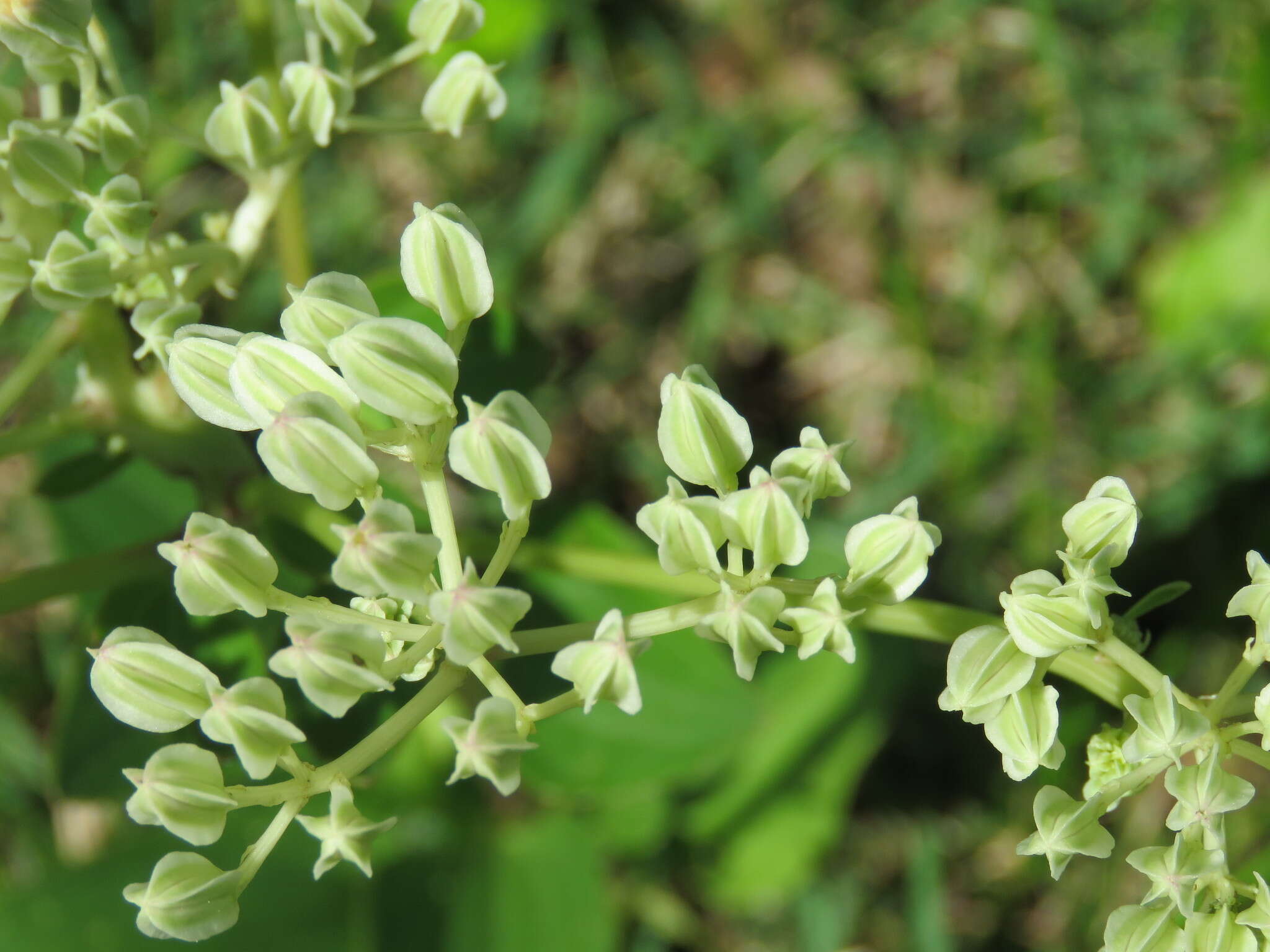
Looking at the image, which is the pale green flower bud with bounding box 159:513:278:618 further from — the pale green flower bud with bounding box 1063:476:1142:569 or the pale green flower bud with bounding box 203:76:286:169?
the pale green flower bud with bounding box 1063:476:1142:569

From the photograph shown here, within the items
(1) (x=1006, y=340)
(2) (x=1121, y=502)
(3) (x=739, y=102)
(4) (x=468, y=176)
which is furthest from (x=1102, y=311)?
(2) (x=1121, y=502)

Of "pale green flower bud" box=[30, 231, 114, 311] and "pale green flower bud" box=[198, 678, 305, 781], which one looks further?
"pale green flower bud" box=[30, 231, 114, 311]

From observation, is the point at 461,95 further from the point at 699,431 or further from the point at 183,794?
the point at 183,794

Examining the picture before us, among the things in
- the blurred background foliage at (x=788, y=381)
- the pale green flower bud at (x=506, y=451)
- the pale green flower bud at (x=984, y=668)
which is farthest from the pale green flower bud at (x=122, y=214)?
the pale green flower bud at (x=984, y=668)

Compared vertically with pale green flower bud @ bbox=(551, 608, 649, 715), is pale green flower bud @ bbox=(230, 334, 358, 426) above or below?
above

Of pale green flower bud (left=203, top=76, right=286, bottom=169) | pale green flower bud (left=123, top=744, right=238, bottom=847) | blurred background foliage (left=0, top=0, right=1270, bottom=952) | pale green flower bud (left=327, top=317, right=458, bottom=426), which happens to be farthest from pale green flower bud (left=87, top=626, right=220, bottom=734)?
blurred background foliage (left=0, top=0, right=1270, bottom=952)

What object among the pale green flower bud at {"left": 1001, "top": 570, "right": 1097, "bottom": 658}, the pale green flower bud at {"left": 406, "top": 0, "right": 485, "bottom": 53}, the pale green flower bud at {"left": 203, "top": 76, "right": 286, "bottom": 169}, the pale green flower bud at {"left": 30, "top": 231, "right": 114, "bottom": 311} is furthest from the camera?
the pale green flower bud at {"left": 406, "top": 0, "right": 485, "bottom": 53}

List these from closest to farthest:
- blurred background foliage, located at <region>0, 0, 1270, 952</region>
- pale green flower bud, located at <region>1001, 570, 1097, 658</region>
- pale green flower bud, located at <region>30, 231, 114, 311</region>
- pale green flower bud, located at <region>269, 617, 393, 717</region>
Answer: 1. pale green flower bud, located at <region>269, 617, 393, 717</region>
2. pale green flower bud, located at <region>1001, 570, 1097, 658</region>
3. pale green flower bud, located at <region>30, 231, 114, 311</region>
4. blurred background foliage, located at <region>0, 0, 1270, 952</region>

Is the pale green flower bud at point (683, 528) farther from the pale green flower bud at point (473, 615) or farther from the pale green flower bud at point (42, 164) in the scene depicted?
the pale green flower bud at point (42, 164)
